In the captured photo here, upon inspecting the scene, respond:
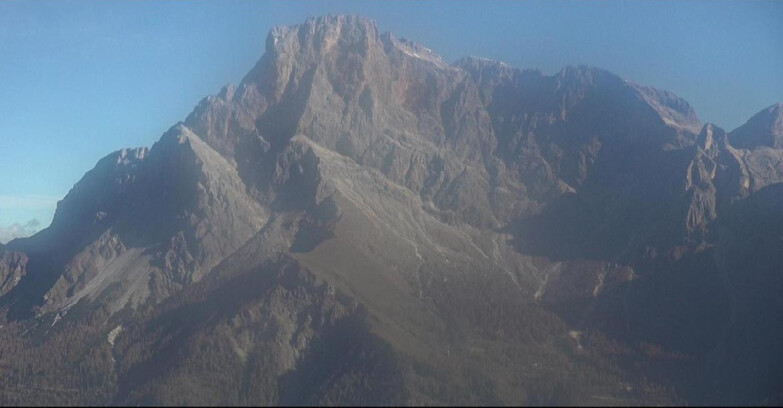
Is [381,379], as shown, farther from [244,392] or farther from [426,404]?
[244,392]

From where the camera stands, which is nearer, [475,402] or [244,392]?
[475,402]

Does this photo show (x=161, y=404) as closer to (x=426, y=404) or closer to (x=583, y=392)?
(x=426, y=404)

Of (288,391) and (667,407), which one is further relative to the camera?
(288,391)

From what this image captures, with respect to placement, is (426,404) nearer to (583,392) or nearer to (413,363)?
(413,363)

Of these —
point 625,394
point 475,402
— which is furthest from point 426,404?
point 625,394

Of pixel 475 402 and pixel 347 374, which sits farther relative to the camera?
pixel 347 374

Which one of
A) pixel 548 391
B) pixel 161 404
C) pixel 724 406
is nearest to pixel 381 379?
pixel 548 391

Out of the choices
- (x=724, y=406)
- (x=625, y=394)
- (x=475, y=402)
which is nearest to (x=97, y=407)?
(x=475, y=402)
